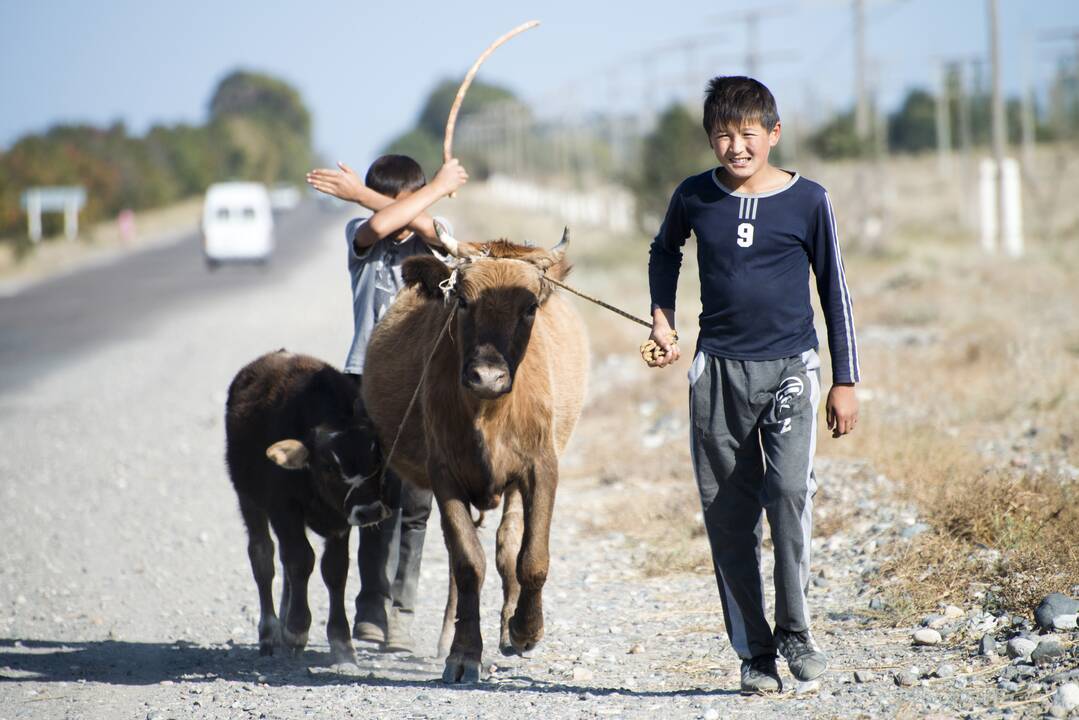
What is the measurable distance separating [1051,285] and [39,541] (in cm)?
1484

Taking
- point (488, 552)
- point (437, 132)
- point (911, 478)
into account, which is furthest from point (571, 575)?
point (437, 132)

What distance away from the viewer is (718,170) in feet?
17.9

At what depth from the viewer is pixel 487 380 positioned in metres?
5.46

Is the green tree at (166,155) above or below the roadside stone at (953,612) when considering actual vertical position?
above

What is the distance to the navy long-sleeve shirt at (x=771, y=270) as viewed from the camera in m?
5.19

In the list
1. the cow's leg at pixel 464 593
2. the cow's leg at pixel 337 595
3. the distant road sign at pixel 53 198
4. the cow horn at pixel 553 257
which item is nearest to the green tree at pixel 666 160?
the cow's leg at pixel 337 595

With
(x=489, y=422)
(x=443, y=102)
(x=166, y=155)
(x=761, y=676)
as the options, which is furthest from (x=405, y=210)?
(x=443, y=102)

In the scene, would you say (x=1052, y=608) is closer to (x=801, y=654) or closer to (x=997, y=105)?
(x=801, y=654)

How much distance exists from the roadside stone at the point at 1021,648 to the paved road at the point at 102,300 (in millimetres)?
15484

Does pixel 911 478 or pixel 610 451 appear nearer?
pixel 911 478

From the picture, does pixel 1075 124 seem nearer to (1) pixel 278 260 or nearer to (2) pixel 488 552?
(1) pixel 278 260

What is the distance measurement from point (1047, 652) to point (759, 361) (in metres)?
1.70

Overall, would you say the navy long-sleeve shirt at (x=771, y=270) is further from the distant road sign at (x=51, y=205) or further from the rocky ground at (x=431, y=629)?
the distant road sign at (x=51, y=205)

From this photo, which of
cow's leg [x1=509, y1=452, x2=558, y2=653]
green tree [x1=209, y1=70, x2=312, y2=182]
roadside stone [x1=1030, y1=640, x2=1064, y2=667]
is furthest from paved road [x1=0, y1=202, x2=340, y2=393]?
green tree [x1=209, y1=70, x2=312, y2=182]
